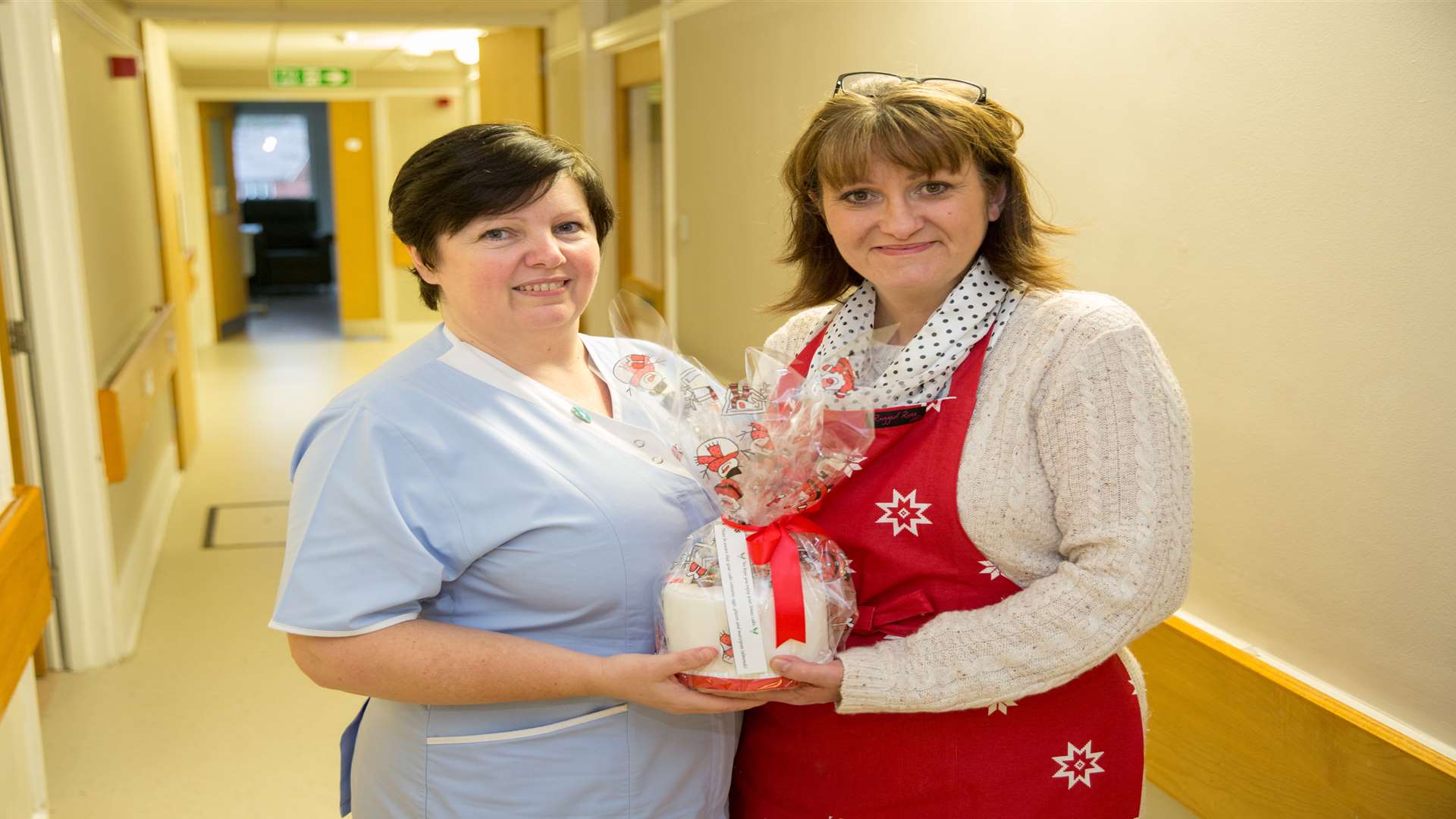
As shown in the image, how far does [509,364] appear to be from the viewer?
1.50 metres

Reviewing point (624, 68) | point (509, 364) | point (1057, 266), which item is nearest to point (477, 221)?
point (509, 364)

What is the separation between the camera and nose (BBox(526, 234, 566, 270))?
144 cm

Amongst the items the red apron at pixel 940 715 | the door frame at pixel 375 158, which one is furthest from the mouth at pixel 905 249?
the door frame at pixel 375 158

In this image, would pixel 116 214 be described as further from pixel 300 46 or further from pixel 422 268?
pixel 300 46

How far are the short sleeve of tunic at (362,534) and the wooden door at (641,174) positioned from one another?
3898 millimetres

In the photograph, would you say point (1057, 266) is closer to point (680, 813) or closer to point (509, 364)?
point (509, 364)

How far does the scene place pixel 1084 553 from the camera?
131 cm

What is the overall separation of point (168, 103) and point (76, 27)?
2799mm

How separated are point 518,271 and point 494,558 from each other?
364mm

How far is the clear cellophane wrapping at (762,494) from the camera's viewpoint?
50.8 inches

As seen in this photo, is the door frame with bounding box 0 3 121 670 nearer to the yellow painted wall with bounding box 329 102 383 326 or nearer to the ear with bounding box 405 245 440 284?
the ear with bounding box 405 245 440 284

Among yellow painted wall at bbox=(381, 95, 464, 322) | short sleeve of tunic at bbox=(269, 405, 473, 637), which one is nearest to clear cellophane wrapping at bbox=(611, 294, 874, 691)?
short sleeve of tunic at bbox=(269, 405, 473, 637)

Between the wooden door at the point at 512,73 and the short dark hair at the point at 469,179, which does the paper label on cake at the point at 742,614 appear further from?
the wooden door at the point at 512,73

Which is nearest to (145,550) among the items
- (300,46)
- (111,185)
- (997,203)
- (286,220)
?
(111,185)
